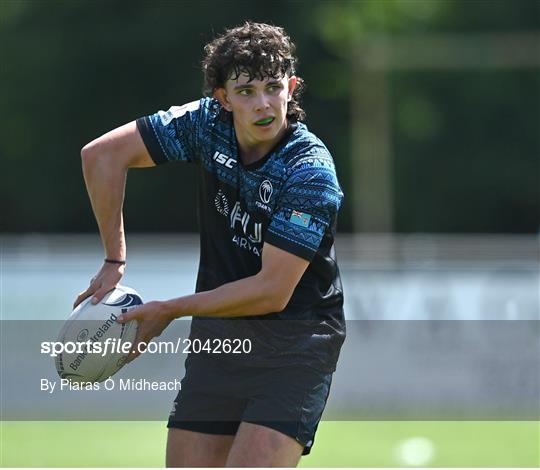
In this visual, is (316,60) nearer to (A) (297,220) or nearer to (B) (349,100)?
(B) (349,100)

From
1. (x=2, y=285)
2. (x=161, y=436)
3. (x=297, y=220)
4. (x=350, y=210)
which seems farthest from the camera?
(x=350, y=210)

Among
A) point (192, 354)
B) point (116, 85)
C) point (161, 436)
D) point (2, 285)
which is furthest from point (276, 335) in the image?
point (116, 85)

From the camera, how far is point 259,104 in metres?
4.27

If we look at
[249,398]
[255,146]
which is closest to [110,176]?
[255,146]

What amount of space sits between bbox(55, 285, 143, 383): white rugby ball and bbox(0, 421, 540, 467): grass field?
246 centimetres

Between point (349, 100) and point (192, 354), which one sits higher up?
point (349, 100)

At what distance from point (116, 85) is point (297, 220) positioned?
67.3 ft

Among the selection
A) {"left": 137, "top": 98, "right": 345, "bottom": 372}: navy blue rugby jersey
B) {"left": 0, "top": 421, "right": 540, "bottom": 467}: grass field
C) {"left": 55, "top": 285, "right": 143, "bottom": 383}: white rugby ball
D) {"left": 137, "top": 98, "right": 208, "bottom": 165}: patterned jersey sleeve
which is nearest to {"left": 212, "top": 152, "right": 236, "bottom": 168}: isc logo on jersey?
{"left": 137, "top": 98, "right": 345, "bottom": 372}: navy blue rugby jersey

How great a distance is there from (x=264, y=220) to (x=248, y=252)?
0.15 meters

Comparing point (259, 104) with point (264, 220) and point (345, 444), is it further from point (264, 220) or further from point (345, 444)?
point (345, 444)

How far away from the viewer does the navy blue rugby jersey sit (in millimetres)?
4250

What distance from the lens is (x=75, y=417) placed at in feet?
27.7

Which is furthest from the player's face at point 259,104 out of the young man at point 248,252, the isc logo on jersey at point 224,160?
the isc logo on jersey at point 224,160
